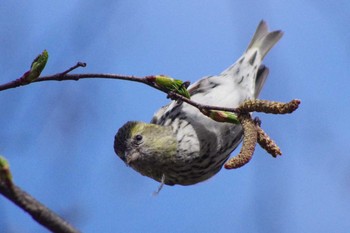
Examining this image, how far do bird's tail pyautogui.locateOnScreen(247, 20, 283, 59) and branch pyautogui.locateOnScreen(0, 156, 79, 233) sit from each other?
383 centimetres

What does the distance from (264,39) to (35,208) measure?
4066mm

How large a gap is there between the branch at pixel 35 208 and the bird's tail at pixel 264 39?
3829 mm

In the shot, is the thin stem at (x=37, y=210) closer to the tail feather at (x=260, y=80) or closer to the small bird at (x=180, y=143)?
the small bird at (x=180, y=143)

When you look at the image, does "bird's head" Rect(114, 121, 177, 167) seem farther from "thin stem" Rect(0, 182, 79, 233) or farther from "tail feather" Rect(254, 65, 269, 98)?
"thin stem" Rect(0, 182, 79, 233)

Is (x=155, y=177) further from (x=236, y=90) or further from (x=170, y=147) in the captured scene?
(x=236, y=90)

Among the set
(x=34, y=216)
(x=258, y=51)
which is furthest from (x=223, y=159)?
(x=34, y=216)

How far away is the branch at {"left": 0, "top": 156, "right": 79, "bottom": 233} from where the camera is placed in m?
0.96

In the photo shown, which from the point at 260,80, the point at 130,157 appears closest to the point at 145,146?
the point at 130,157

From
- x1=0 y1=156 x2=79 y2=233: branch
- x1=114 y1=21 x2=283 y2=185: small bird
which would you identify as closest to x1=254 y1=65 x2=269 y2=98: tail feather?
x1=114 y1=21 x2=283 y2=185: small bird

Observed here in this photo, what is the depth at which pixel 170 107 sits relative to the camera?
→ 12.3ft

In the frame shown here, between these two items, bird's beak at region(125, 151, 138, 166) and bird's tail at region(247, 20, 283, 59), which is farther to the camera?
bird's tail at region(247, 20, 283, 59)

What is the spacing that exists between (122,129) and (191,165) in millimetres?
474

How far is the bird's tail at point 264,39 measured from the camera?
4.74 metres

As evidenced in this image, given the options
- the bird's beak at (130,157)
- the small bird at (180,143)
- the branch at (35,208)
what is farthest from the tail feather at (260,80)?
the branch at (35,208)
